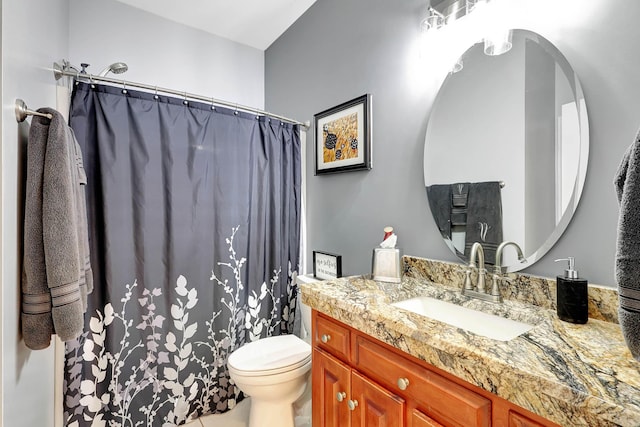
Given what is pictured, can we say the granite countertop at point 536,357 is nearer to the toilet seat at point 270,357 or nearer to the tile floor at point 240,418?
the toilet seat at point 270,357

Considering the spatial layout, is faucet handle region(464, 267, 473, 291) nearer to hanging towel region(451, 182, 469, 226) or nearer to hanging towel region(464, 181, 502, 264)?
hanging towel region(464, 181, 502, 264)

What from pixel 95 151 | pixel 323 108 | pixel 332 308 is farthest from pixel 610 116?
pixel 95 151

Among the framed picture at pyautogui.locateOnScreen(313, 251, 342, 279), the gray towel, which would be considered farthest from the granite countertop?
the framed picture at pyautogui.locateOnScreen(313, 251, 342, 279)

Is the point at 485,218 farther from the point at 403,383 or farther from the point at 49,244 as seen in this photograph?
the point at 49,244

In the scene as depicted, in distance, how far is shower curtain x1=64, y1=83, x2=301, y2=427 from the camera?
148 centimetres

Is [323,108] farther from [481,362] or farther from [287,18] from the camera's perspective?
[481,362]

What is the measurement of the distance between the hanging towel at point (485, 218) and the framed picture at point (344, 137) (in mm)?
630

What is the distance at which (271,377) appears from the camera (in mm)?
1410

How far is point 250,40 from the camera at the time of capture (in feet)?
8.21

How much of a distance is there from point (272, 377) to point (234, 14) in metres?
2.46

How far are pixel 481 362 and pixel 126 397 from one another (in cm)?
179

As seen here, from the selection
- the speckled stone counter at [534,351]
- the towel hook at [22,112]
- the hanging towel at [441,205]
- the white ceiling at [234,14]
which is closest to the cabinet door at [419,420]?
the speckled stone counter at [534,351]

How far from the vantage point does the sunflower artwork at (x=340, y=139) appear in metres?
A: 1.78

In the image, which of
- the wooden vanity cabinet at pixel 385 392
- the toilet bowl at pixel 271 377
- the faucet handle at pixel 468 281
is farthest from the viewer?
the toilet bowl at pixel 271 377
